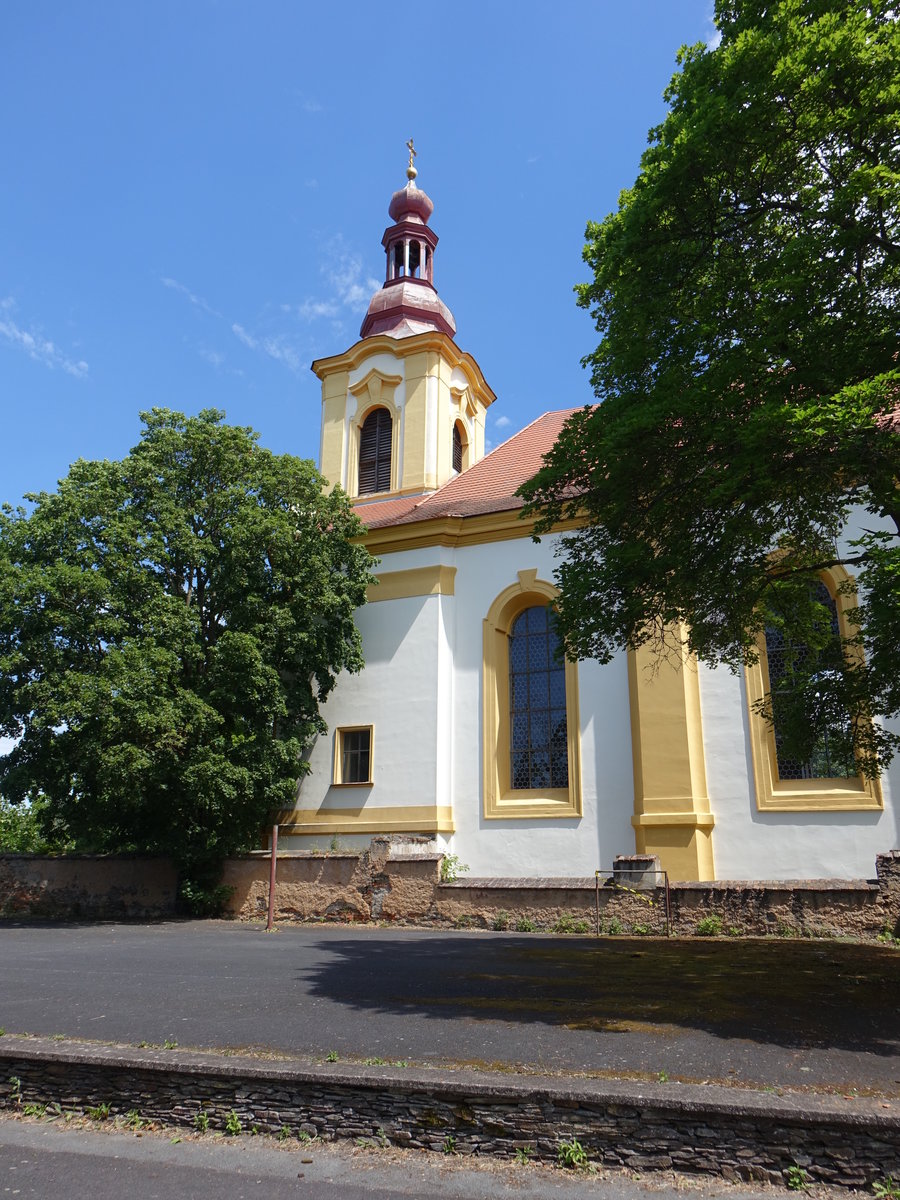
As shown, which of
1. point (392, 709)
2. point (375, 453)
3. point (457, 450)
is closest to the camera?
point (392, 709)

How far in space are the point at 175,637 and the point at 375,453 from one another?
32.0 feet

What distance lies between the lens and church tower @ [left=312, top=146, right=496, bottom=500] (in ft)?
77.5

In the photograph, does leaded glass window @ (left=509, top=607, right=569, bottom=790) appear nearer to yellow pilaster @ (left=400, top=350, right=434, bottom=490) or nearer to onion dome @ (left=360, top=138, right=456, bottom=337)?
yellow pilaster @ (left=400, top=350, right=434, bottom=490)

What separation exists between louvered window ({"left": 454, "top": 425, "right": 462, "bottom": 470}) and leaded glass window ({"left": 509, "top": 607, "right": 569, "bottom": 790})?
7.04m

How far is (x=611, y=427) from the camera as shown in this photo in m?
8.05

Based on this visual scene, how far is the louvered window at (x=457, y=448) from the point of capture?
25.1 m

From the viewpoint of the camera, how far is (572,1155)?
4.38 meters

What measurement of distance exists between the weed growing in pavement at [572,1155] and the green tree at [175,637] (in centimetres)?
1201

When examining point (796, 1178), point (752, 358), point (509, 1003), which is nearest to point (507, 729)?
point (509, 1003)

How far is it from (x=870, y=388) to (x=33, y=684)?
14159 millimetres

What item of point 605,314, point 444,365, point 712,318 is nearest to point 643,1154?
point 712,318

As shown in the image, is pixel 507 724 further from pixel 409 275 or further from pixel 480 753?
pixel 409 275

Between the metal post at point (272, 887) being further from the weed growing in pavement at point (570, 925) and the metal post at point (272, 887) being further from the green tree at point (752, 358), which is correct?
the green tree at point (752, 358)

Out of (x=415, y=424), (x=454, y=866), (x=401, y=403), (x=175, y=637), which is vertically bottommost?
(x=454, y=866)
